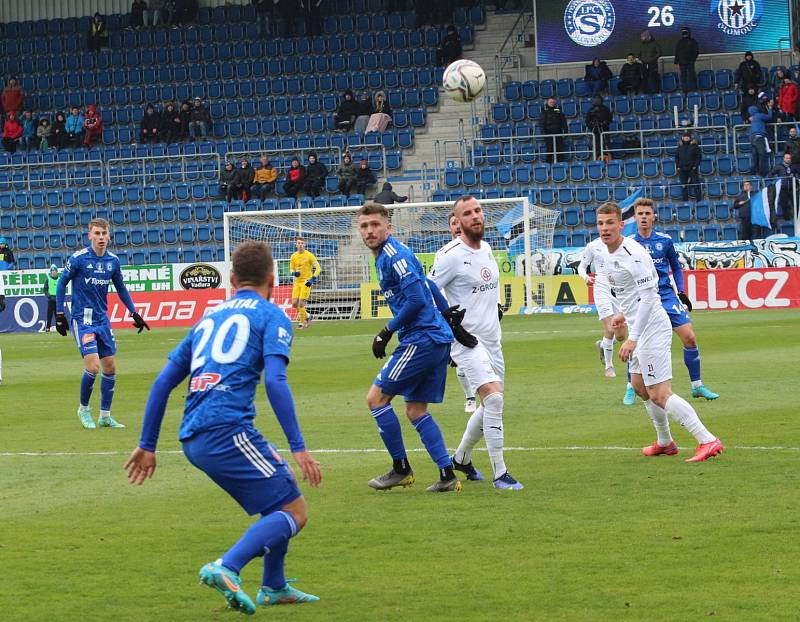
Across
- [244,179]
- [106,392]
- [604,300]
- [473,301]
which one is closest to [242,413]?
[473,301]

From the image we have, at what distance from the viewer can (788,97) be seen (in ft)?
120

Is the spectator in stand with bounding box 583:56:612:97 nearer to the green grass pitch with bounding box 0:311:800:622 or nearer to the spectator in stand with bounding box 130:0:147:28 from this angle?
the spectator in stand with bounding box 130:0:147:28

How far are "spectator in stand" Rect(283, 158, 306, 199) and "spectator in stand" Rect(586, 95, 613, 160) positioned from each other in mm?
8593

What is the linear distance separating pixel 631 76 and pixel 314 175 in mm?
9853

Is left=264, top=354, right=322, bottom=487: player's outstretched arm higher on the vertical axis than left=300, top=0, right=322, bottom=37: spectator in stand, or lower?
lower

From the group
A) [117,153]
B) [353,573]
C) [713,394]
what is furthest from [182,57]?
[353,573]

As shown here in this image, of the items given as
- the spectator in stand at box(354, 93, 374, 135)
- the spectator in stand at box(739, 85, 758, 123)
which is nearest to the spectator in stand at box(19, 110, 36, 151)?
the spectator in stand at box(354, 93, 374, 135)

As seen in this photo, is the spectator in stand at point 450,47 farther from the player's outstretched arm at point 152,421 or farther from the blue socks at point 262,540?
the blue socks at point 262,540

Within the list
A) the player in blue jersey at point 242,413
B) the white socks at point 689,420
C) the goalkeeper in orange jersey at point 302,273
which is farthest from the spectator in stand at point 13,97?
the player in blue jersey at point 242,413

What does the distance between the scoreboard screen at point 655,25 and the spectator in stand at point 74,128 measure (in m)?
15.4

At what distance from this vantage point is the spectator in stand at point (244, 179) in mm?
40406

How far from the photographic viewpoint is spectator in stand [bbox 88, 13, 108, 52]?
48.4 metres

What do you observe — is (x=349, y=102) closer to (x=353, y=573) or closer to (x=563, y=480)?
(x=563, y=480)

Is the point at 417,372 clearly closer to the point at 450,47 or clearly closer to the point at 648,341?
the point at 648,341
